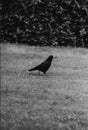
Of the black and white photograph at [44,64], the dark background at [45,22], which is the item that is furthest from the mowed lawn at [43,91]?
the dark background at [45,22]

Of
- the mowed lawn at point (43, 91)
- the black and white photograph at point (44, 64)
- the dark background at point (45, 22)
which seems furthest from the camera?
the dark background at point (45, 22)

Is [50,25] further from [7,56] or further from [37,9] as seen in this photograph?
[7,56]

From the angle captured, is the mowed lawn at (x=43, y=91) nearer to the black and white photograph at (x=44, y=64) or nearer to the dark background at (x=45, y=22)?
the black and white photograph at (x=44, y=64)

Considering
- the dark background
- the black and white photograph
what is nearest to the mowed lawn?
the black and white photograph

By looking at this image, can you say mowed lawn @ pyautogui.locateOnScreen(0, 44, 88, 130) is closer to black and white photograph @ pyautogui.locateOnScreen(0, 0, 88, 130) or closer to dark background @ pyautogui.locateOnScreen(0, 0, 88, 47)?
black and white photograph @ pyautogui.locateOnScreen(0, 0, 88, 130)

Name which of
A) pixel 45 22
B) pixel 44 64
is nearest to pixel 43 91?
pixel 44 64

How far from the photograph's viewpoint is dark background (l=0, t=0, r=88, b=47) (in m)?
17.4

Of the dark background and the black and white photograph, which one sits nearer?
the black and white photograph

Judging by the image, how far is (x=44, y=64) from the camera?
486 inches

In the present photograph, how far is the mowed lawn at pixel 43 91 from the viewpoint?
7.76 m

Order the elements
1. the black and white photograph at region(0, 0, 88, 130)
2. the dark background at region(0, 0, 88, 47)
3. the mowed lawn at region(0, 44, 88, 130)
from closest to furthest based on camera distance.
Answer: the mowed lawn at region(0, 44, 88, 130), the black and white photograph at region(0, 0, 88, 130), the dark background at region(0, 0, 88, 47)

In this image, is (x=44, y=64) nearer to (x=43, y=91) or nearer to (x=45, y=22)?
(x=43, y=91)

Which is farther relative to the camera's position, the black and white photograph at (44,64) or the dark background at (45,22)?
the dark background at (45,22)

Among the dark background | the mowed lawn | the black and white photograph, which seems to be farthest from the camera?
the dark background
